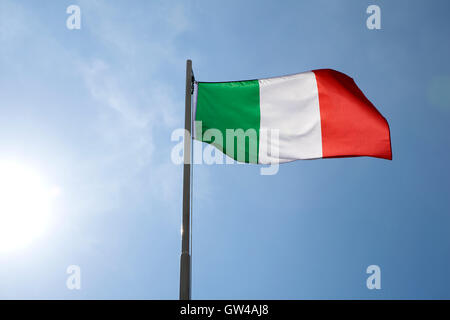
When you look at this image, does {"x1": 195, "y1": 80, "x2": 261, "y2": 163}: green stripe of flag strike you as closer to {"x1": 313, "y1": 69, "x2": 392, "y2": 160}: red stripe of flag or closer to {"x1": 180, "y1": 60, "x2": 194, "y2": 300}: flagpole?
{"x1": 313, "y1": 69, "x2": 392, "y2": 160}: red stripe of flag

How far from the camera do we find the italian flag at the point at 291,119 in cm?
1025

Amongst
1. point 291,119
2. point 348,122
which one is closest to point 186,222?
point 291,119

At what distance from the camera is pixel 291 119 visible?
35.8ft

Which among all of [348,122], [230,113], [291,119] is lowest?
[348,122]

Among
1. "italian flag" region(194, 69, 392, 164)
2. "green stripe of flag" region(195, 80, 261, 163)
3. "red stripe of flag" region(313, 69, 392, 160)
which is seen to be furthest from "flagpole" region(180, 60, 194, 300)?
"red stripe of flag" region(313, 69, 392, 160)

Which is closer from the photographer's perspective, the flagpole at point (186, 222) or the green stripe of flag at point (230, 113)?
the flagpole at point (186, 222)

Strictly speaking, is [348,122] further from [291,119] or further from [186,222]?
[186,222]

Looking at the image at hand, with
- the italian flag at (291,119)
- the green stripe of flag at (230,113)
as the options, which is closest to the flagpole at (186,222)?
the green stripe of flag at (230,113)

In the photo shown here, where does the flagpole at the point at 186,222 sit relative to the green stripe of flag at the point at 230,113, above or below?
below

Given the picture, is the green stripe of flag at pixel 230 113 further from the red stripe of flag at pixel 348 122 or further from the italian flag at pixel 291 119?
the red stripe of flag at pixel 348 122
